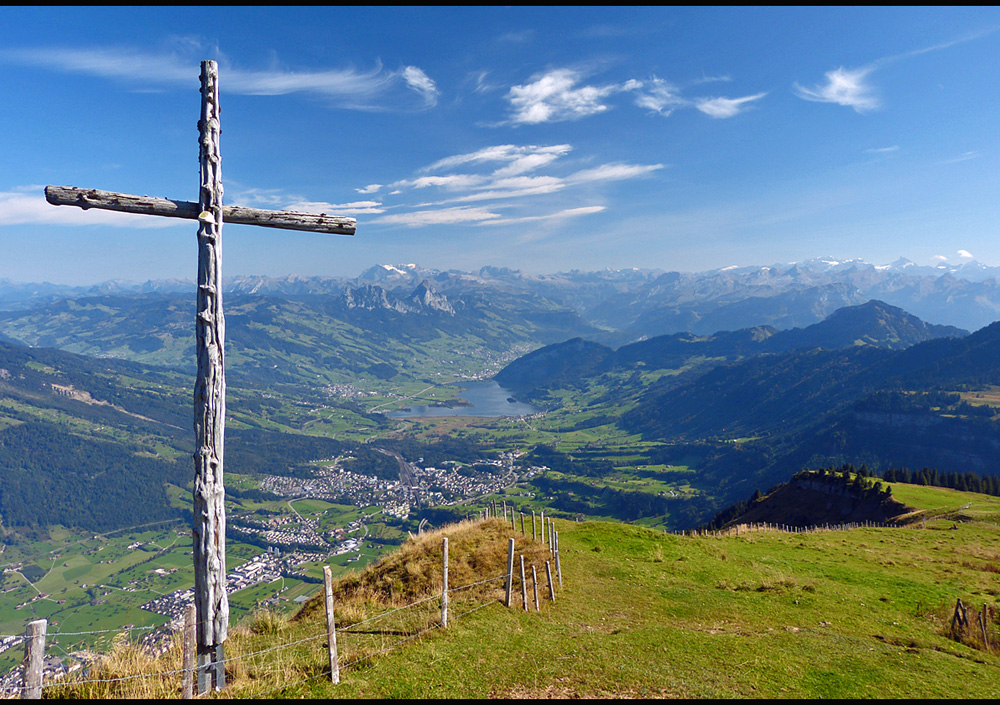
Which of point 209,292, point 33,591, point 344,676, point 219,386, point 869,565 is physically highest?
point 209,292

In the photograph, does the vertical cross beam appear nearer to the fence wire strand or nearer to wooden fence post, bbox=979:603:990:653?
the fence wire strand

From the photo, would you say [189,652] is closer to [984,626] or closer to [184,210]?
[184,210]

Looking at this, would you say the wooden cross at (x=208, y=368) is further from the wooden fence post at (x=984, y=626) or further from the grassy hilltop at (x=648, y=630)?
the wooden fence post at (x=984, y=626)

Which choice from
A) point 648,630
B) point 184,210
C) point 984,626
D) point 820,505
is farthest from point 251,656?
point 820,505

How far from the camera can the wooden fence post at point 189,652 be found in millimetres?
9938

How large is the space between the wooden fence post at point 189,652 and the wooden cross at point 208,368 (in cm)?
22

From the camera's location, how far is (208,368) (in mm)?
10938

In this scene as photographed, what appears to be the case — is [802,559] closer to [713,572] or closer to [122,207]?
[713,572]

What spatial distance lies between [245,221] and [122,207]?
2591 mm

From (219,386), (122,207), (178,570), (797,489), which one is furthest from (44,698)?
(178,570)

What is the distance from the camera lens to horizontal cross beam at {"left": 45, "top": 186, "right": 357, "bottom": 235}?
10.4 meters

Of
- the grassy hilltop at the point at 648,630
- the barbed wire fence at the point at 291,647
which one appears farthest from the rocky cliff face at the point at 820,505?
the barbed wire fence at the point at 291,647

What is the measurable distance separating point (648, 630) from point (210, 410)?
16582mm

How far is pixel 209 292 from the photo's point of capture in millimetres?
10844
